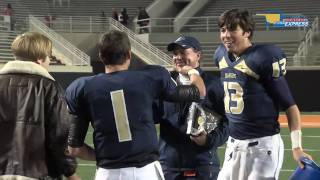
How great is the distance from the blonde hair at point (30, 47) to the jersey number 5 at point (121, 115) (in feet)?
1.51

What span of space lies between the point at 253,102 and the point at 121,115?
1.01 metres

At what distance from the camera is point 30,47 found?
3422mm

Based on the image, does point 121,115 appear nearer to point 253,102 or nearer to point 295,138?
point 253,102

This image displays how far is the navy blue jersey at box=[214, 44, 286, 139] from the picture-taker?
3.90m

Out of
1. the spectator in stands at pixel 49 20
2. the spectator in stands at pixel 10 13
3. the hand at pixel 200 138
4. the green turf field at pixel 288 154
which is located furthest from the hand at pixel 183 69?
the spectator in stands at pixel 49 20

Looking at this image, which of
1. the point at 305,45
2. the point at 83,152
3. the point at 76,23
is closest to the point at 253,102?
the point at 83,152

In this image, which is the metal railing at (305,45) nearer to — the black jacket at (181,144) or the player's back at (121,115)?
the black jacket at (181,144)

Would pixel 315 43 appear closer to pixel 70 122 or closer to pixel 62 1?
pixel 62 1

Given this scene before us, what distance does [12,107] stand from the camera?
3.35 meters

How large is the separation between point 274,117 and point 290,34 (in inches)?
783

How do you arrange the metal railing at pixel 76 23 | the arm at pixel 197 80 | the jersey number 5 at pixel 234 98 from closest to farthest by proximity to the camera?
the arm at pixel 197 80 < the jersey number 5 at pixel 234 98 < the metal railing at pixel 76 23

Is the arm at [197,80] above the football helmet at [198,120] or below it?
above

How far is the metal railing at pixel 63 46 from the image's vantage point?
845 inches

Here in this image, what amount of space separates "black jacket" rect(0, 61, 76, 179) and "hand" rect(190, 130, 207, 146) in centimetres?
93
